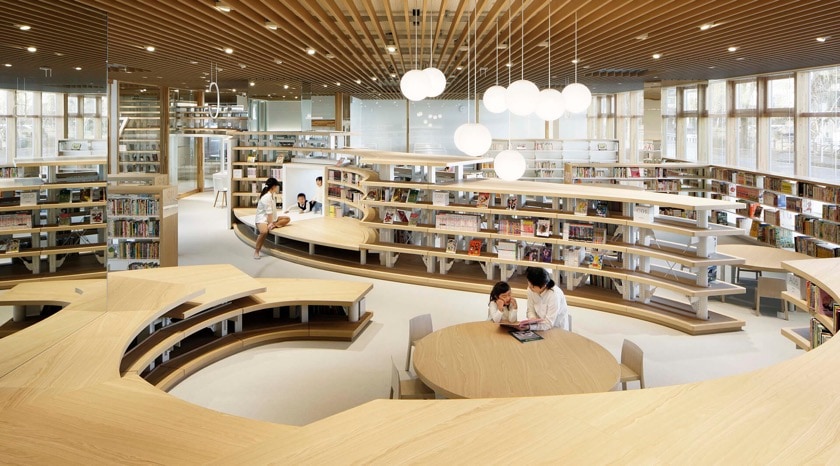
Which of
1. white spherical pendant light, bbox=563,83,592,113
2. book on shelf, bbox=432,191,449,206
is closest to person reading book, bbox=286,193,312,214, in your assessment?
book on shelf, bbox=432,191,449,206

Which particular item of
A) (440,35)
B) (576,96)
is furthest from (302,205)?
(576,96)

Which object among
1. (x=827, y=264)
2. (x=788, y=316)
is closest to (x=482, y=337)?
(x=827, y=264)

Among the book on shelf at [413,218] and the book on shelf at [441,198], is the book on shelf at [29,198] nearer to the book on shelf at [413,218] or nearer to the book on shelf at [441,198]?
the book on shelf at [441,198]

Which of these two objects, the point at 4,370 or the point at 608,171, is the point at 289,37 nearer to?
the point at 4,370

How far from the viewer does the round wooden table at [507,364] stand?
3748 mm

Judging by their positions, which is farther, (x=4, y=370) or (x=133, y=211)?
(x=133, y=211)

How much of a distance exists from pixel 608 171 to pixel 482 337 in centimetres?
1305

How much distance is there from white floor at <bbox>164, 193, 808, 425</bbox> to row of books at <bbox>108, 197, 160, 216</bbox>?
10.4ft

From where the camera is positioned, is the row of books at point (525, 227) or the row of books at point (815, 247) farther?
the row of books at point (815, 247)

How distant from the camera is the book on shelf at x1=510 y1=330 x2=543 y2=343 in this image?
4.61m

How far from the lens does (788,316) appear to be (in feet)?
24.5

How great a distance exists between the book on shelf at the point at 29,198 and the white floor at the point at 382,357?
2.17m

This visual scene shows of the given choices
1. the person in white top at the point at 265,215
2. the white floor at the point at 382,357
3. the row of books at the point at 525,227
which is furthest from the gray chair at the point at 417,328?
the person in white top at the point at 265,215

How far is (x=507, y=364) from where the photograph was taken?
4.12m
